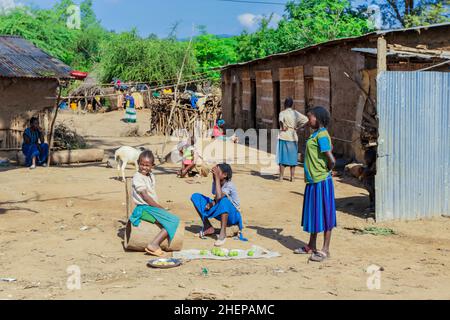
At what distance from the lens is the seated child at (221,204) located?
714 cm

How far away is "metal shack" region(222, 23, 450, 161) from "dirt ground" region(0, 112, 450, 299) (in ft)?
5.58

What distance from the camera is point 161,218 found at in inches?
258

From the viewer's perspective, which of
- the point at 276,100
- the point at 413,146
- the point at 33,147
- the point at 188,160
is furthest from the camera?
the point at 276,100

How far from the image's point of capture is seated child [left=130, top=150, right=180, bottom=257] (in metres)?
6.49

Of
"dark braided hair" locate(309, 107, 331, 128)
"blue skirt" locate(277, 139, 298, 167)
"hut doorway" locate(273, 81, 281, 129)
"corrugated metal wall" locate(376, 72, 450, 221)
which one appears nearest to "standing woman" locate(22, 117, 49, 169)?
"blue skirt" locate(277, 139, 298, 167)

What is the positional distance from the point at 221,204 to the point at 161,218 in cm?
91

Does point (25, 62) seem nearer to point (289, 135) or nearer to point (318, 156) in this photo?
point (289, 135)

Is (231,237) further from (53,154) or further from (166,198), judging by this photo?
(53,154)

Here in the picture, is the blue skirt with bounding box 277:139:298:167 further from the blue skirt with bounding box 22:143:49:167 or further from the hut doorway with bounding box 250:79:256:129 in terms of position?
the hut doorway with bounding box 250:79:256:129

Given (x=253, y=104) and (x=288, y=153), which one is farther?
(x=253, y=104)

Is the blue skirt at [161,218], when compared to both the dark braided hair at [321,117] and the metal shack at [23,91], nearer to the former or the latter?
the dark braided hair at [321,117]

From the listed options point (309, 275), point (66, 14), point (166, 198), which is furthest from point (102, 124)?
point (66, 14)

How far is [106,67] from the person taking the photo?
123 ft

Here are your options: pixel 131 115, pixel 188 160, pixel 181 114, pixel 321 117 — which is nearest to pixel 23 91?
pixel 188 160
